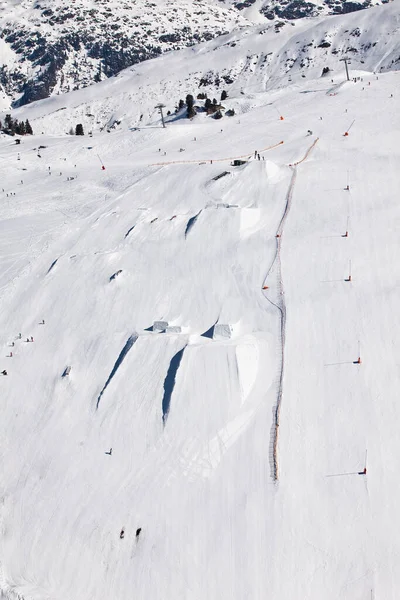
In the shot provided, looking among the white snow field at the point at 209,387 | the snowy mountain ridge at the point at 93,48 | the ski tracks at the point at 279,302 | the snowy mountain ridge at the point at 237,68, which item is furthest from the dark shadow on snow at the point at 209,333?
the snowy mountain ridge at the point at 93,48

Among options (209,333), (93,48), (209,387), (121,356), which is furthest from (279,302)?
(93,48)

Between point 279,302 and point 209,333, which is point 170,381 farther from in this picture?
point 279,302

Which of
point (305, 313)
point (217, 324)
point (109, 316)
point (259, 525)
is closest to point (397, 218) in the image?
point (305, 313)

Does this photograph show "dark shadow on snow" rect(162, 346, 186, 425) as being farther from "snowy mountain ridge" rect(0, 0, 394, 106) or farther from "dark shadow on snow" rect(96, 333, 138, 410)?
"snowy mountain ridge" rect(0, 0, 394, 106)

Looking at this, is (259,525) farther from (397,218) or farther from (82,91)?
(82,91)

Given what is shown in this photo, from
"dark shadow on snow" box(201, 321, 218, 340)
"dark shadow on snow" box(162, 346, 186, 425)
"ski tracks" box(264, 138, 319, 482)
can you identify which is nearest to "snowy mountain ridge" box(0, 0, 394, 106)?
"ski tracks" box(264, 138, 319, 482)

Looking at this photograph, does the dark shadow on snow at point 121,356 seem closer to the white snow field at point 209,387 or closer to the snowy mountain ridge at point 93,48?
the white snow field at point 209,387
